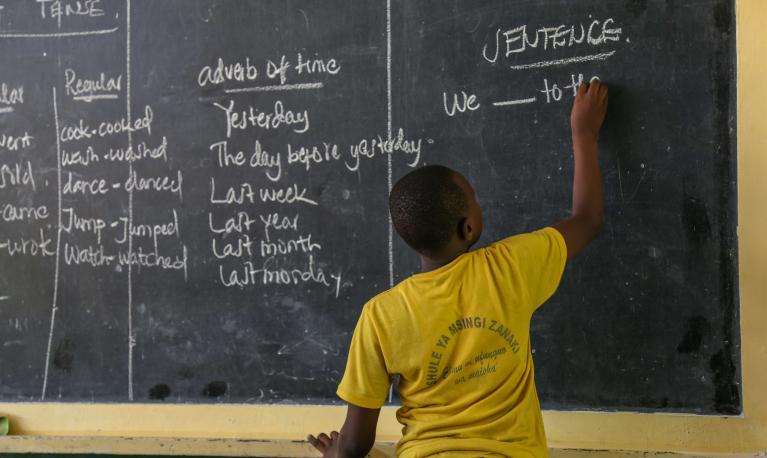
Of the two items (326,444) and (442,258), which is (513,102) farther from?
(326,444)

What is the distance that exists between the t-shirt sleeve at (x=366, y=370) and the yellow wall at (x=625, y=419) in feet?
1.96

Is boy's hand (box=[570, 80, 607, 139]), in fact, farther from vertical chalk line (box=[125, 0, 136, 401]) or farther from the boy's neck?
vertical chalk line (box=[125, 0, 136, 401])

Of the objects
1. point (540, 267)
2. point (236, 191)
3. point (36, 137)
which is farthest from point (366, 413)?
point (36, 137)

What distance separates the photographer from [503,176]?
206 centimetres

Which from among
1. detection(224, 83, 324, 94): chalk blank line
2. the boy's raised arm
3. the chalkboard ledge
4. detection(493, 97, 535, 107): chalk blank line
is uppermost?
detection(224, 83, 324, 94): chalk blank line

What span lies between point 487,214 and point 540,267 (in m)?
0.49

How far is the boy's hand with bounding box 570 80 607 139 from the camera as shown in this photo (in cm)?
192

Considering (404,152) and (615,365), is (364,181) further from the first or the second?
(615,365)

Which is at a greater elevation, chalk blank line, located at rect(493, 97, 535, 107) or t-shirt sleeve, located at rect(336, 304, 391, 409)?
chalk blank line, located at rect(493, 97, 535, 107)

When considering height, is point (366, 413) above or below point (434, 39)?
below

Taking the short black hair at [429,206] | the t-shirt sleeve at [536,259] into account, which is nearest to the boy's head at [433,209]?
the short black hair at [429,206]

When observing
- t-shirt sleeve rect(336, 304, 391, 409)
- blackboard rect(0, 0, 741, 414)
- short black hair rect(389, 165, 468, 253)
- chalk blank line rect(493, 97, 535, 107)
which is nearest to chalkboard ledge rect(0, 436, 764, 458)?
blackboard rect(0, 0, 741, 414)

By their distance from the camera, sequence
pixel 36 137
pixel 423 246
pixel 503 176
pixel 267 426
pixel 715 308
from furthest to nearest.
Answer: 1. pixel 36 137
2. pixel 267 426
3. pixel 503 176
4. pixel 715 308
5. pixel 423 246

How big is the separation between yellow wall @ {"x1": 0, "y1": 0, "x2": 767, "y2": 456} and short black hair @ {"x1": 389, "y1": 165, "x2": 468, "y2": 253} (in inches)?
32.1
